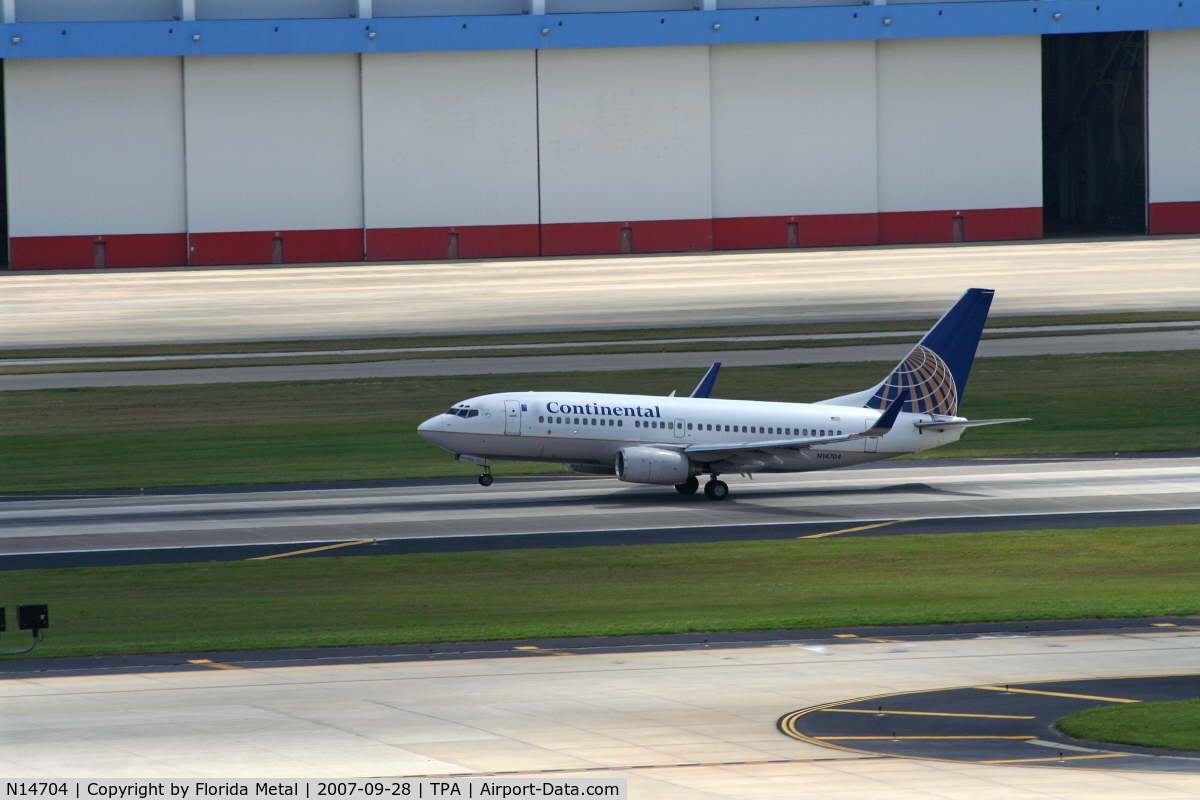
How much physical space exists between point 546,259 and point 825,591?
286 ft

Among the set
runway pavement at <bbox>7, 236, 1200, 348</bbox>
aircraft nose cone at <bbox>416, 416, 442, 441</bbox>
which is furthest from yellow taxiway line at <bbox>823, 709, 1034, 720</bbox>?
runway pavement at <bbox>7, 236, 1200, 348</bbox>

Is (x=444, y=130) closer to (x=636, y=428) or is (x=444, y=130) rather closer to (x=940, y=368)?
(x=940, y=368)

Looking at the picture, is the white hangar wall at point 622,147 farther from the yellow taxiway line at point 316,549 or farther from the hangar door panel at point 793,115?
the yellow taxiway line at point 316,549

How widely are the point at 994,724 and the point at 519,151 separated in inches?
3885

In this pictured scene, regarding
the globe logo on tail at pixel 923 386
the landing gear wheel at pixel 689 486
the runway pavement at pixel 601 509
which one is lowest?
the runway pavement at pixel 601 509

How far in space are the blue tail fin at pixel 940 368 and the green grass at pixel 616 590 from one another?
9917 millimetres

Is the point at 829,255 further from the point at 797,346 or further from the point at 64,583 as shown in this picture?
the point at 64,583

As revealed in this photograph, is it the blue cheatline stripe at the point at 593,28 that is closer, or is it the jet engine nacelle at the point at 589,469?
the jet engine nacelle at the point at 589,469

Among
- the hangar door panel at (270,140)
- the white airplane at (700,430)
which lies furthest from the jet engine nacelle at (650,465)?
the hangar door panel at (270,140)

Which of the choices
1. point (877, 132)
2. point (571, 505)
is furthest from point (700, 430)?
point (877, 132)

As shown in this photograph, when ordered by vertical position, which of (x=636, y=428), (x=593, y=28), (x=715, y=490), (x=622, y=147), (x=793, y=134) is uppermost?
(x=593, y=28)

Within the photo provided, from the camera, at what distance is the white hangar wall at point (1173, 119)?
12375 cm

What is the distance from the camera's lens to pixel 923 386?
53094mm

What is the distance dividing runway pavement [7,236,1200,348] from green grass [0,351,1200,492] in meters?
17.9
